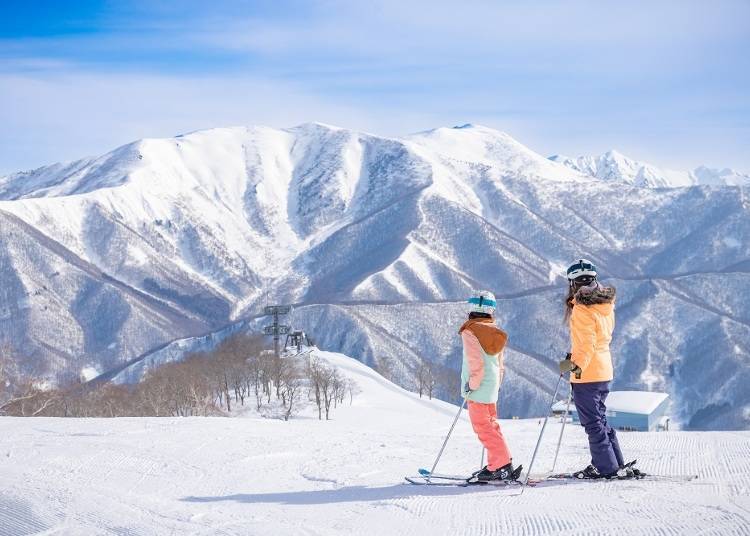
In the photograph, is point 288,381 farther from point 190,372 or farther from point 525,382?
point 525,382

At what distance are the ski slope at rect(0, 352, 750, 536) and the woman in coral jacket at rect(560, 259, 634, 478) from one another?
44cm

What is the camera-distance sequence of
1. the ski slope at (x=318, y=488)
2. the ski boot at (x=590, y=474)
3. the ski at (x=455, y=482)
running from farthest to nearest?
1. the ski boot at (x=590, y=474)
2. the ski at (x=455, y=482)
3. the ski slope at (x=318, y=488)

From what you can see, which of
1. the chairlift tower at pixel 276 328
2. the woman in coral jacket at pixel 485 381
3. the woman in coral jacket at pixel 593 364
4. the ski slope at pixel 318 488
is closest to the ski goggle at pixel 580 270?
the woman in coral jacket at pixel 593 364

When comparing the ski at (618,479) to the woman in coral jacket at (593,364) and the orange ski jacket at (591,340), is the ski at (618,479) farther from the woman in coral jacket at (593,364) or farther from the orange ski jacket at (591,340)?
the orange ski jacket at (591,340)

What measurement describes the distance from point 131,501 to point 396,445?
5.06 metres

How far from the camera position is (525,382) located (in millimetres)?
138875

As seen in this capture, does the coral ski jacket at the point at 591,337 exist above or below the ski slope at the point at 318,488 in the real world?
above

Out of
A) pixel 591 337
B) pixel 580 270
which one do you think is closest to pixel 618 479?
pixel 591 337

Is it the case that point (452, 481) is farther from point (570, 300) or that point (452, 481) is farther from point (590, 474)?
point (570, 300)

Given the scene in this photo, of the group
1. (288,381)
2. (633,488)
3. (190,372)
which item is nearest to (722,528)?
(633,488)

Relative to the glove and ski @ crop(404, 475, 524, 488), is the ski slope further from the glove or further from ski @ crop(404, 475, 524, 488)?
the glove

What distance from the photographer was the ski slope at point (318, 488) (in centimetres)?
795

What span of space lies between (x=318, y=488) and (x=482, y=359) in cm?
235

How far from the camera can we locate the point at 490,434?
9.94 metres
